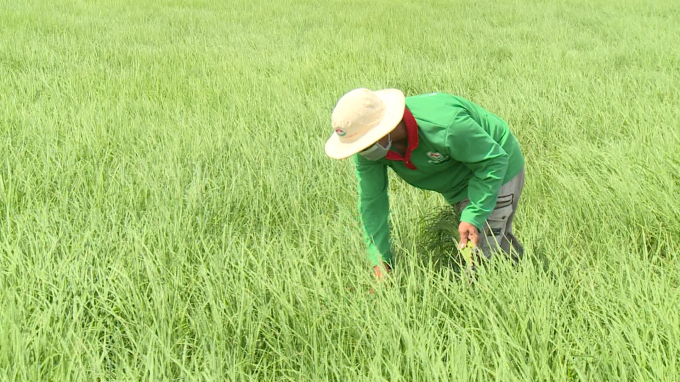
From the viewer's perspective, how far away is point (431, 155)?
1.56 m

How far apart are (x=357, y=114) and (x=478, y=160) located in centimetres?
38

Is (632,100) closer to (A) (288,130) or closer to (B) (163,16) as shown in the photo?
(A) (288,130)

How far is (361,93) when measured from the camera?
143cm

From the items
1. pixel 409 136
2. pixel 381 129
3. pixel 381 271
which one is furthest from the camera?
pixel 381 271

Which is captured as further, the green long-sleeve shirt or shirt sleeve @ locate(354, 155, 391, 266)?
shirt sleeve @ locate(354, 155, 391, 266)

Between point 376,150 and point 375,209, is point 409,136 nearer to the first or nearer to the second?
point 376,150

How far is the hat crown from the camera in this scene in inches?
54.9

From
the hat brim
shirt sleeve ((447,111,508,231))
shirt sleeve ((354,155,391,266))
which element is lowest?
shirt sleeve ((354,155,391,266))

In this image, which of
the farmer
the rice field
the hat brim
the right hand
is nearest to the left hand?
the farmer

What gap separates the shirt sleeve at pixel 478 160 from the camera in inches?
58.9

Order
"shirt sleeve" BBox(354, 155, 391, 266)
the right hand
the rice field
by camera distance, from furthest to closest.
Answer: "shirt sleeve" BBox(354, 155, 391, 266)
the right hand
the rice field

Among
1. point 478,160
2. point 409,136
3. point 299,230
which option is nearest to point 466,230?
point 478,160

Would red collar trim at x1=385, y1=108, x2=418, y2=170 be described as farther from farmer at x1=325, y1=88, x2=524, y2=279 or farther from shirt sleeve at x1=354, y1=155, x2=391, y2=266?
shirt sleeve at x1=354, y1=155, x2=391, y2=266

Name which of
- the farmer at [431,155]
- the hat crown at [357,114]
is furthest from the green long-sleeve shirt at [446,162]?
the hat crown at [357,114]
